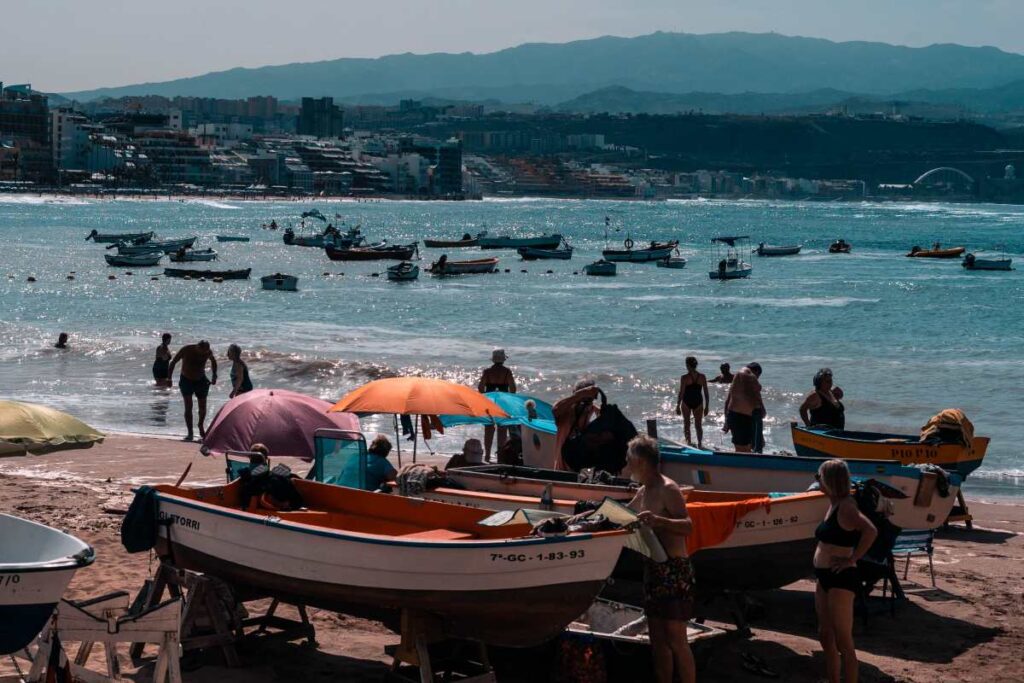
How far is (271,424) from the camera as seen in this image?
41.5 ft

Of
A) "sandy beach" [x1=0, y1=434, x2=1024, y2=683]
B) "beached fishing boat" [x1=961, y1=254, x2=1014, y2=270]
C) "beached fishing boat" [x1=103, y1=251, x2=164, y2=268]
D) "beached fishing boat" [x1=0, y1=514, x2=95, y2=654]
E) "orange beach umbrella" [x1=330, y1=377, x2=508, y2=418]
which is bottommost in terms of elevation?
"beached fishing boat" [x1=103, y1=251, x2=164, y2=268]

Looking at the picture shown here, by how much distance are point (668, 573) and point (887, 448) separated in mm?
6636

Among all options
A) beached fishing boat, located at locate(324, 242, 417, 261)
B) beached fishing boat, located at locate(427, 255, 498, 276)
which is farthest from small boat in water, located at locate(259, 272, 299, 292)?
beached fishing boat, located at locate(324, 242, 417, 261)

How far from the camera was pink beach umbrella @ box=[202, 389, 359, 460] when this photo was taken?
40.9 ft

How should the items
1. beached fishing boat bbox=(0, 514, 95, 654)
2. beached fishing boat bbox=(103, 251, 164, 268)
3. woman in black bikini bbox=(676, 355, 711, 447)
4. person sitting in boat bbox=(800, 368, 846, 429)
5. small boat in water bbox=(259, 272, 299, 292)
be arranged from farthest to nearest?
beached fishing boat bbox=(103, 251, 164, 268)
small boat in water bbox=(259, 272, 299, 292)
woman in black bikini bbox=(676, 355, 711, 447)
person sitting in boat bbox=(800, 368, 846, 429)
beached fishing boat bbox=(0, 514, 95, 654)

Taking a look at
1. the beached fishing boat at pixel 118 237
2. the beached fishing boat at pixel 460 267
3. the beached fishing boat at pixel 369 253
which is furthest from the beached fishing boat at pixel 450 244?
the beached fishing boat at pixel 460 267

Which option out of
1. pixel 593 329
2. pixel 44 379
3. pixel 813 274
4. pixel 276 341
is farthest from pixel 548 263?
pixel 44 379

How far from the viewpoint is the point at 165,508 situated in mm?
9336

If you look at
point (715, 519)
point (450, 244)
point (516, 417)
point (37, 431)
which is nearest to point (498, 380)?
point (516, 417)

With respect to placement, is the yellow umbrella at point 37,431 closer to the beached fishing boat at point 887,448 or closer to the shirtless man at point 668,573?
the shirtless man at point 668,573

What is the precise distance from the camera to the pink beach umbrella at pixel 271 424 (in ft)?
40.9

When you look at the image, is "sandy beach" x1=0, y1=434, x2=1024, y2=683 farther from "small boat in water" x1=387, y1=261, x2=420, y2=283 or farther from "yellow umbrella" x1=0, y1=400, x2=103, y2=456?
"small boat in water" x1=387, y1=261, x2=420, y2=283

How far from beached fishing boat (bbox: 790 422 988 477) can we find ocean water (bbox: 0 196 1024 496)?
3.37 meters

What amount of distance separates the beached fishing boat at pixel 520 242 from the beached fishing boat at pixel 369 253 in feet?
40.6
